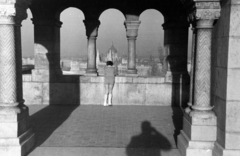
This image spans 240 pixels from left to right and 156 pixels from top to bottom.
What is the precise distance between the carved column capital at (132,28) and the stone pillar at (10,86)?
16.5 ft

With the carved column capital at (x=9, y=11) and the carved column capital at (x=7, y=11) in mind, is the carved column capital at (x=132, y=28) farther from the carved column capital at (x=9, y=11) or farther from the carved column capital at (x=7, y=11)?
the carved column capital at (x=7, y=11)

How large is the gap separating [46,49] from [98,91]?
2.37 metres

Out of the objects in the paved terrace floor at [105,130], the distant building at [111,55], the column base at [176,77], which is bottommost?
the paved terrace floor at [105,130]

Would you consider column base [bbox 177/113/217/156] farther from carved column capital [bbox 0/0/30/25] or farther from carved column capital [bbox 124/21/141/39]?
carved column capital [bbox 124/21/141/39]

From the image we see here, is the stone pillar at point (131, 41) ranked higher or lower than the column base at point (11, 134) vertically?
higher

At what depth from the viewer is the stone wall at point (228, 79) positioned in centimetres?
397

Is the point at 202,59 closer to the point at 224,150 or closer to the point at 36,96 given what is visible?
the point at 224,150

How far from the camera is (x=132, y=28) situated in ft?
30.5

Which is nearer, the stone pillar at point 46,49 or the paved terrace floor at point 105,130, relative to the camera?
the paved terrace floor at point 105,130

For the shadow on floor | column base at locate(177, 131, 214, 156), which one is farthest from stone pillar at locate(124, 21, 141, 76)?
column base at locate(177, 131, 214, 156)

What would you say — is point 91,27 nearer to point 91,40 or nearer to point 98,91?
point 91,40

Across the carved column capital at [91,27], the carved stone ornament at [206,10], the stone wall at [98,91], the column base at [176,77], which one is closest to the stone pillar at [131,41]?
the stone wall at [98,91]

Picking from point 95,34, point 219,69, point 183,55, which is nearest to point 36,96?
point 95,34

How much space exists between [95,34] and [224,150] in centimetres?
645
